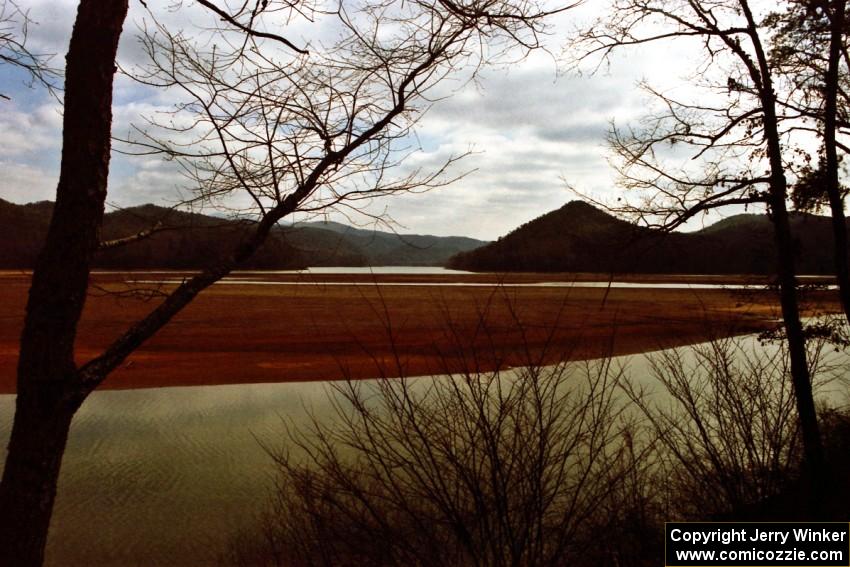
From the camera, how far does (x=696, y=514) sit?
7.70 meters

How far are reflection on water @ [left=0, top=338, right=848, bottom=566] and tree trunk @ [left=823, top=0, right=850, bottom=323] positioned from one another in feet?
16.6

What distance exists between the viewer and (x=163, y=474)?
9.62 m

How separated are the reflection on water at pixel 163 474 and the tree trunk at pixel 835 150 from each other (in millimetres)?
5053

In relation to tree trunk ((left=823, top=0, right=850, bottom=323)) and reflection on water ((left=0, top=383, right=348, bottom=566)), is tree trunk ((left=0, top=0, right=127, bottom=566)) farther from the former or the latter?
tree trunk ((left=823, top=0, right=850, bottom=323))

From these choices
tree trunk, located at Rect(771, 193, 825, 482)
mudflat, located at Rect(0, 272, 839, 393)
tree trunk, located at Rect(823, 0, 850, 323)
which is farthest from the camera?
mudflat, located at Rect(0, 272, 839, 393)

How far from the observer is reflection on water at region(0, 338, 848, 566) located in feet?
24.6

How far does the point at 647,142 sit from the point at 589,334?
695 inches

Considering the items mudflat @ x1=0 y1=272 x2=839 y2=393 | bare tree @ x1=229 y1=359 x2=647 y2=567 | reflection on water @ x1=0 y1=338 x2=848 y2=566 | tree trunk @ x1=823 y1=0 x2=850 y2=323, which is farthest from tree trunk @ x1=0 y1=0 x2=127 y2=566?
tree trunk @ x1=823 y1=0 x2=850 y2=323

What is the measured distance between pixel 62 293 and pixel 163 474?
766 cm

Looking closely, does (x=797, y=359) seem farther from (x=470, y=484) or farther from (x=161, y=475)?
(x=161, y=475)

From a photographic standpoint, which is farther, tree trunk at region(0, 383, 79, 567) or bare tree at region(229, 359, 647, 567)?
bare tree at region(229, 359, 647, 567)

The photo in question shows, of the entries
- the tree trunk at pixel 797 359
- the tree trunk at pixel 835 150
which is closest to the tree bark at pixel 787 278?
the tree trunk at pixel 797 359

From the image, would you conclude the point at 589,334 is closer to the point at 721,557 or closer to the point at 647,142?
the point at 647,142

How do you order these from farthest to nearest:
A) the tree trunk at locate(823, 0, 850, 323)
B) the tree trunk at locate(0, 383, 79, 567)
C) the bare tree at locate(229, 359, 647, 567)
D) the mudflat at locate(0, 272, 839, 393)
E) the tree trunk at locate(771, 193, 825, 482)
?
the mudflat at locate(0, 272, 839, 393)
the tree trunk at locate(823, 0, 850, 323)
the tree trunk at locate(771, 193, 825, 482)
the bare tree at locate(229, 359, 647, 567)
the tree trunk at locate(0, 383, 79, 567)
